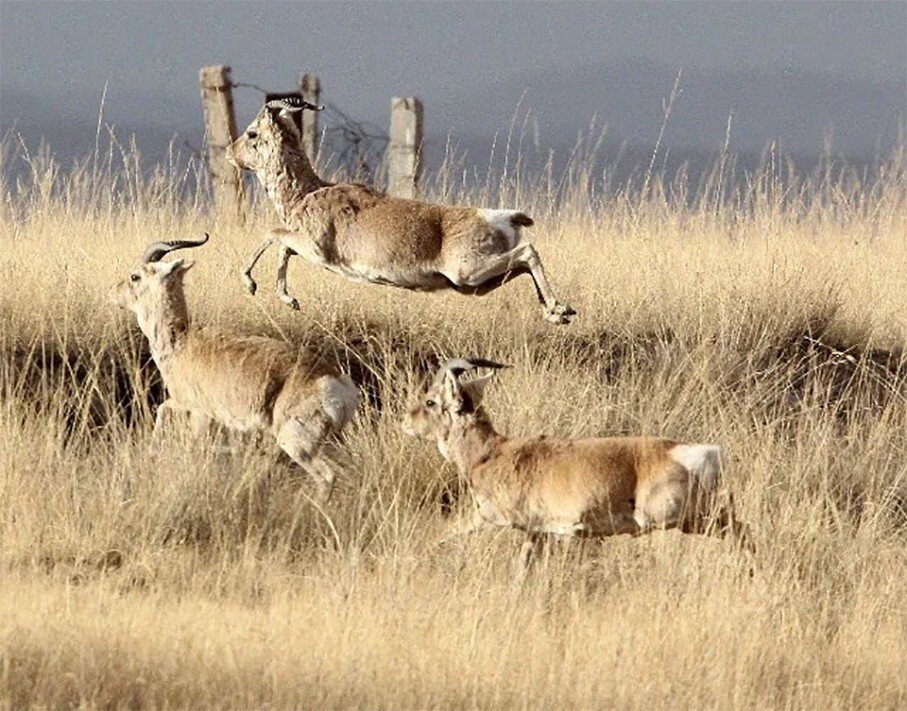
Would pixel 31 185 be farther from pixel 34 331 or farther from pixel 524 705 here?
pixel 524 705

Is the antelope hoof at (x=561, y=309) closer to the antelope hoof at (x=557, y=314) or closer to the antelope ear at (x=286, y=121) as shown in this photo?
the antelope hoof at (x=557, y=314)

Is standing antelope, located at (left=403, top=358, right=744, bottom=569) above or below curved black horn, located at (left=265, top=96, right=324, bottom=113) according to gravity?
below

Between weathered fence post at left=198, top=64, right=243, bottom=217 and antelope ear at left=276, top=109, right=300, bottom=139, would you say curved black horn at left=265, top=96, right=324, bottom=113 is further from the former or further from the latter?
weathered fence post at left=198, top=64, right=243, bottom=217

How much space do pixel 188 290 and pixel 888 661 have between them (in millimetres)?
5517

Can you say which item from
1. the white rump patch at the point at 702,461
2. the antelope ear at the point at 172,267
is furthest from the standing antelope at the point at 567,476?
the antelope ear at the point at 172,267

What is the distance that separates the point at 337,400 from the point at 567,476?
1.47 metres

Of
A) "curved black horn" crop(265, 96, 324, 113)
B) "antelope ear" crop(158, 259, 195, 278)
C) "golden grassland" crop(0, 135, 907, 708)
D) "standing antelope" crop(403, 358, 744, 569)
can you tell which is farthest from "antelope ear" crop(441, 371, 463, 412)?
"curved black horn" crop(265, 96, 324, 113)

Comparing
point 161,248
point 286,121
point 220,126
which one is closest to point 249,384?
point 161,248

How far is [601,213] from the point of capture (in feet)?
46.9

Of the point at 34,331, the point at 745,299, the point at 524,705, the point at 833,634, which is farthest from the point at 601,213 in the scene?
the point at 524,705

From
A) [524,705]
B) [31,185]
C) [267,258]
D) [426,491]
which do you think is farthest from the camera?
[31,185]

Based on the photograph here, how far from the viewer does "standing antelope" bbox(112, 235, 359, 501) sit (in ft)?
29.7

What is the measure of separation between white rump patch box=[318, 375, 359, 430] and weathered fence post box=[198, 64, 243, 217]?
7163 mm

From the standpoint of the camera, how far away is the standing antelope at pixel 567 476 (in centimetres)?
782
